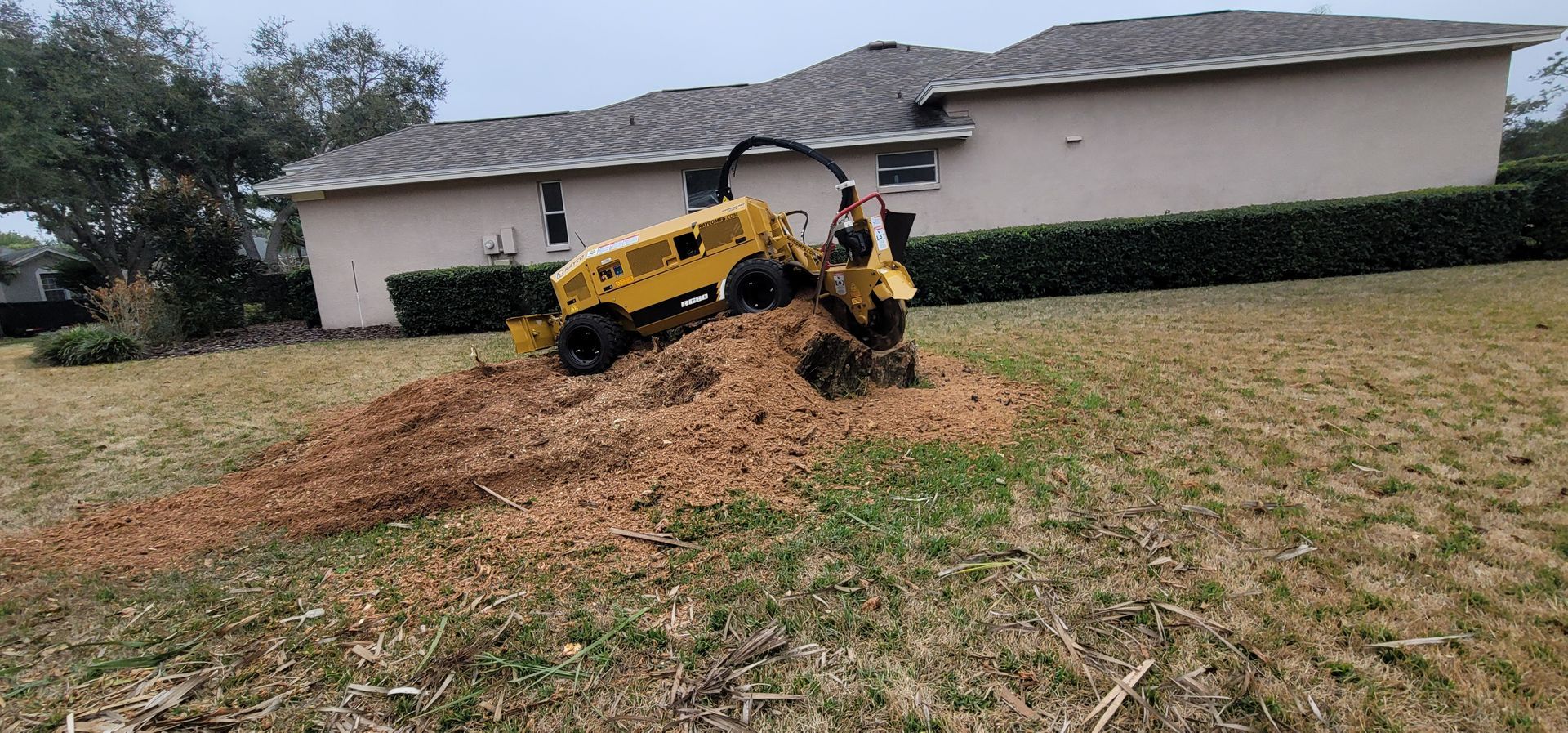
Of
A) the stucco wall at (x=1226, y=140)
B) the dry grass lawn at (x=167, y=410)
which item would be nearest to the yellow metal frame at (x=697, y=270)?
the dry grass lawn at (x=167, y=410)

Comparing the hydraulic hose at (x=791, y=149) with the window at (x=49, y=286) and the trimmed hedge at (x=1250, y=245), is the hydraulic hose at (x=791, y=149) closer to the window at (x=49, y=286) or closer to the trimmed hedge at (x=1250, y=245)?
the trimmed hedge at (x=1250, y=245)

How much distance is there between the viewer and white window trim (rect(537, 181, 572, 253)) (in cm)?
1355

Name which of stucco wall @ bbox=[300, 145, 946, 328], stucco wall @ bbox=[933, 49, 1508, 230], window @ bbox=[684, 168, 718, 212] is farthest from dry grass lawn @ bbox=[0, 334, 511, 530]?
stucco wall @ bbox=[933, 49, 1508, 230]

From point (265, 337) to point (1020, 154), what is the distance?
15468mm

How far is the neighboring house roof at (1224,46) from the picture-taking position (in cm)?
1226

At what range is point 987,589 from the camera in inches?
102

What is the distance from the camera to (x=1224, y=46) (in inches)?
508

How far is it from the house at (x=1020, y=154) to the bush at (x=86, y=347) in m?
3.23

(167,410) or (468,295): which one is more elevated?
(468,295)

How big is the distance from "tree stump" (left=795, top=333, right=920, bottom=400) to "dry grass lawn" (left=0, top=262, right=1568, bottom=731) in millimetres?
1022

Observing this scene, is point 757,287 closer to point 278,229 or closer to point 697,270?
point 697,270

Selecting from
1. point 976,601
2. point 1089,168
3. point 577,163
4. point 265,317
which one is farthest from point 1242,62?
point 265,317

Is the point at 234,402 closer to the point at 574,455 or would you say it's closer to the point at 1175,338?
the point at 574,455

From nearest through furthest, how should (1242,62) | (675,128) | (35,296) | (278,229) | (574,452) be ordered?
1. (574,452)
2. (1242,62)
3. (675,128)
4. (278,229)
5. (35,296)
